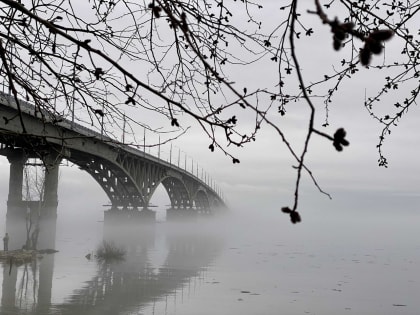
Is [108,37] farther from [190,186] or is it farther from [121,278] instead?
[190,186]

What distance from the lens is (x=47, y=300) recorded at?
1967 centimetres

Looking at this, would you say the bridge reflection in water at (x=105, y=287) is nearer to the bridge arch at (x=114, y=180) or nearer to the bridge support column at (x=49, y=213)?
the bridge support column at (x=49, y=213)

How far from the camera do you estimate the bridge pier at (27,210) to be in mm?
41531

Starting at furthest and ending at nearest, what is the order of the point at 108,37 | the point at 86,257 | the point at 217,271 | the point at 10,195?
the point at 10,195
the point at 86,257
the point at 217,271
the point at 108,37

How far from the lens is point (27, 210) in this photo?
4912 centimetres

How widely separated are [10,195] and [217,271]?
86.6 feet

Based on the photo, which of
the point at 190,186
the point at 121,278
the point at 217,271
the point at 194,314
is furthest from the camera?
the point at 190,186

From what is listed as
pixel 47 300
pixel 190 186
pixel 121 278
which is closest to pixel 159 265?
pixel 121 278

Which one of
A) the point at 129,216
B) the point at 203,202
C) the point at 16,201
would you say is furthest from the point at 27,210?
the point at 203,202

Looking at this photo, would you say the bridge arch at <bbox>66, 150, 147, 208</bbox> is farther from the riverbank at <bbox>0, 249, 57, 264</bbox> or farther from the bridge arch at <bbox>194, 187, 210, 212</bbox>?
the bridge arch at <bbox>194, 187, 210, 212</bbox>

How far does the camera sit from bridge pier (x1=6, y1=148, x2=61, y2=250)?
41.5 m

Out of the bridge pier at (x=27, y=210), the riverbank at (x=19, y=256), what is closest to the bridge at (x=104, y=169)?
the bridge pier at (x=27, y=210)

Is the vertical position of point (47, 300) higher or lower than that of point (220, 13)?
lower

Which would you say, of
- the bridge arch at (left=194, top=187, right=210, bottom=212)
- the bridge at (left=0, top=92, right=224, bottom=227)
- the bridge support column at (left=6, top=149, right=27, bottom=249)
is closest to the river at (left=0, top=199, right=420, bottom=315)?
the bridge at (left=0, top=92, right=224, bottom=227)
